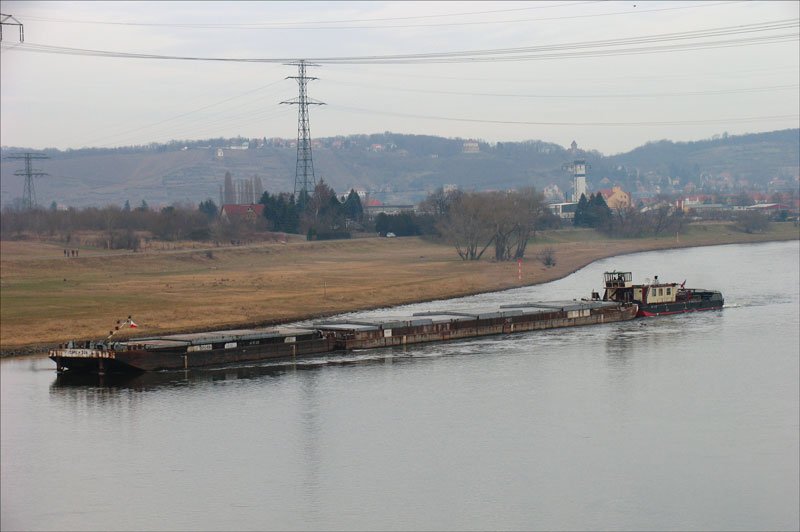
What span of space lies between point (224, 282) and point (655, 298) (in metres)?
34.8

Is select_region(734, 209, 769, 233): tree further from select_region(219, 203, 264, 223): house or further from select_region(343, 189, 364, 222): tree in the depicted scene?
select_region(219, 203, 264, 223): house

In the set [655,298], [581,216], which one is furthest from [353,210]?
[655,298]

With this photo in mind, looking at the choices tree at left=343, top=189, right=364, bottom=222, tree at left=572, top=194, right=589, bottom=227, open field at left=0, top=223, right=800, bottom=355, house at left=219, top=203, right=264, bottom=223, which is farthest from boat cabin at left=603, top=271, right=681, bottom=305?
tree at left=572, top=194, right=589, bottom=227

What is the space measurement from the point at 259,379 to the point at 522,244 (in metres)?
76.8

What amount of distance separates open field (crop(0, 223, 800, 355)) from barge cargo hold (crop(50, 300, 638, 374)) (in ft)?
22.5

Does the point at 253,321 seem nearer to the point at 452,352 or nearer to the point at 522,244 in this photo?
the point at 452,352

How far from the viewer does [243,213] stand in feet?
507

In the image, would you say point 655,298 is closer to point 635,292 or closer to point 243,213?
point 635,292

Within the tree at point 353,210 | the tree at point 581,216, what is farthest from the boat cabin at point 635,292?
the tree at point 581,216

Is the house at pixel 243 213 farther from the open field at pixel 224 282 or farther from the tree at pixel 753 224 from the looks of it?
the tree at pixel 753 224

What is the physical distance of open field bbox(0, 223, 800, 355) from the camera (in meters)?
65.9

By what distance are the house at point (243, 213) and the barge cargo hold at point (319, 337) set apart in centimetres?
7775

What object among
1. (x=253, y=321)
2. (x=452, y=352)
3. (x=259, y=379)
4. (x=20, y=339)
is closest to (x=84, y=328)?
(x=20, y=339)

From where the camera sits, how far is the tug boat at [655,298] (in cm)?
7719
